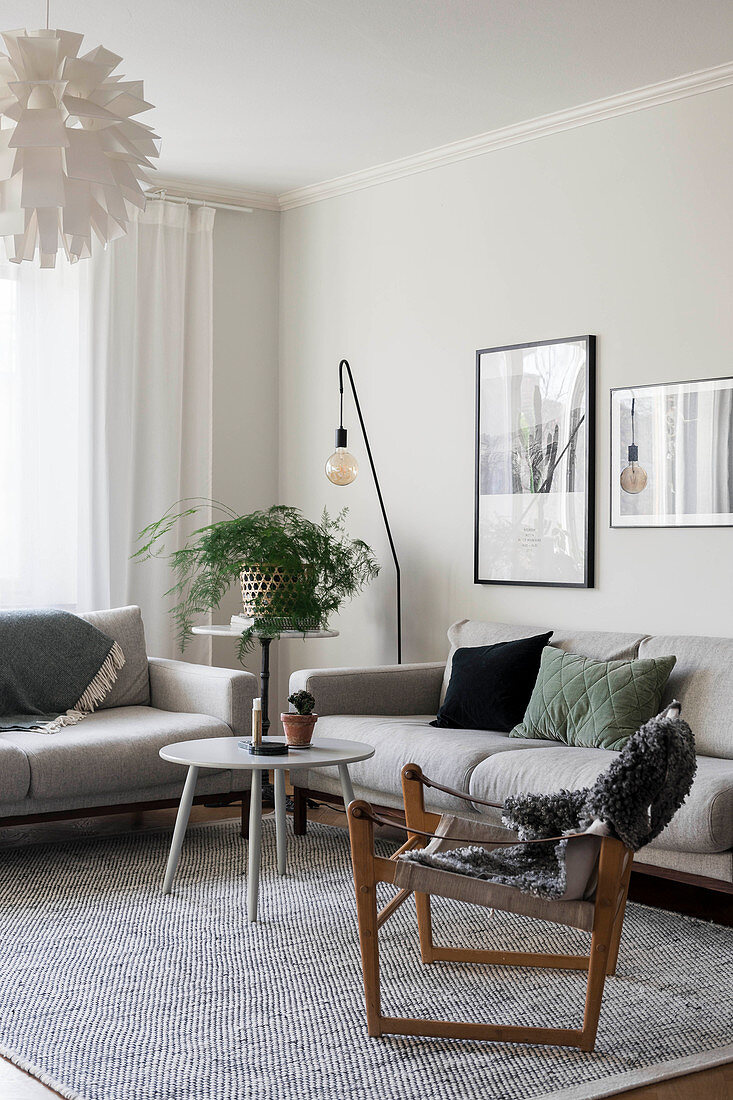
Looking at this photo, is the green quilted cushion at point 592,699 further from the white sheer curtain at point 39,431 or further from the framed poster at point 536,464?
the white sheer curtain at point 39,431

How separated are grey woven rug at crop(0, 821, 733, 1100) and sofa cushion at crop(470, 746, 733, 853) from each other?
0.32m

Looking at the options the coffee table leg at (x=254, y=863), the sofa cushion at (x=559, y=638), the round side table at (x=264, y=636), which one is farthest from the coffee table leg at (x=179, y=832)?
the sofa cushion at (x=559, y=638)

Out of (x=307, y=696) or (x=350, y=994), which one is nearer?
(x=350, y=994)

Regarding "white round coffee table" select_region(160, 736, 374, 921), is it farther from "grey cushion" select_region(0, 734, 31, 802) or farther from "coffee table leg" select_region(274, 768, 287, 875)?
"grey cushion" select_region(0, 734, 31, 802)

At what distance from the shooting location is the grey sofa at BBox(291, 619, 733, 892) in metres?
3.30

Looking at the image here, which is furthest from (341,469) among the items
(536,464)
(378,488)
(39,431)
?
(39,431)

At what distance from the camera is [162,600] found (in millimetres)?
5762

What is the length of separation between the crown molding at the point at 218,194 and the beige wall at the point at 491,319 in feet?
0.57

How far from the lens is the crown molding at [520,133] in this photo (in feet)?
14.3

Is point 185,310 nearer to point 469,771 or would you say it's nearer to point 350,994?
point 469,771

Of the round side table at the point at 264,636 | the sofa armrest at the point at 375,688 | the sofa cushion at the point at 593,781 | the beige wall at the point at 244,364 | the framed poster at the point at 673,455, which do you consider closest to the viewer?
the sofa cushion at the point at 593,781

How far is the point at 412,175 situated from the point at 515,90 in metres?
1.01

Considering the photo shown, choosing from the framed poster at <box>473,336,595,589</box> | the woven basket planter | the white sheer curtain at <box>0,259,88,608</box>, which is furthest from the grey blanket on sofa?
the framed poster at <box>473,336,595,589</box>

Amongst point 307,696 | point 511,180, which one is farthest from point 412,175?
point 307,696
